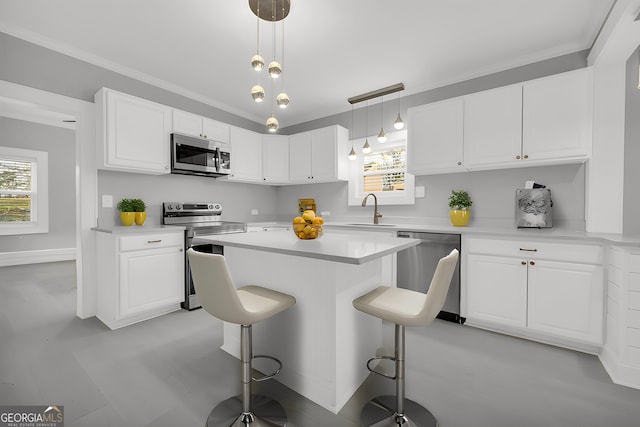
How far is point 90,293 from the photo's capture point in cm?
288

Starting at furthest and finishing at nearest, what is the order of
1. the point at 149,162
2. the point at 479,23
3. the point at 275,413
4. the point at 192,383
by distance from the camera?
the point at 149,162
the point at 479,23
the point at 192,383
the point at 275,413

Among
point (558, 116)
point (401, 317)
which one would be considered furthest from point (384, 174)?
point (401, 317)

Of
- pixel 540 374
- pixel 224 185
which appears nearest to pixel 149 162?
pixel 224 185

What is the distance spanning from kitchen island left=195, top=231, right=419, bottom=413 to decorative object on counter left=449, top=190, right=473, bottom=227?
1619 millimetres

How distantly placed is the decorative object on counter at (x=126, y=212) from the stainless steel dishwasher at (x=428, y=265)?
2901 millimetres

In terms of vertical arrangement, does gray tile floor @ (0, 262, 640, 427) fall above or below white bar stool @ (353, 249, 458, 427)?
below

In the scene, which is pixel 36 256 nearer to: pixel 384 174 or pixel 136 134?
pixel 136 134

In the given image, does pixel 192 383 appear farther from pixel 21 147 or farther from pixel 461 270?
pixel 21 147

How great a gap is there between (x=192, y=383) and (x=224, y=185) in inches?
116

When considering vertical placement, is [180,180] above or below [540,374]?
above

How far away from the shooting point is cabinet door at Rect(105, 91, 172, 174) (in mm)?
2764

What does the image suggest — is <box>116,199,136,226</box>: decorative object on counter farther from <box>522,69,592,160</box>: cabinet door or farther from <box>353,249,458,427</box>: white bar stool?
<box>522,69,592,160</box>: cabinet door

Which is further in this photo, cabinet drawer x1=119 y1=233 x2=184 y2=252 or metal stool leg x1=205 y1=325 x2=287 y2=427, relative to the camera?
cabinet drawer x1=119 y1=233 x2=184 y2=252

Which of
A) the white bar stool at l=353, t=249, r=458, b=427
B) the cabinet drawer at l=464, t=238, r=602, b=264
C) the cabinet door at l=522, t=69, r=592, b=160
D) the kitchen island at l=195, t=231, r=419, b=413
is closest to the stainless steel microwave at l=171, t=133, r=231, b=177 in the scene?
the kitchen island at l=195, t=231, r=419, b=413
